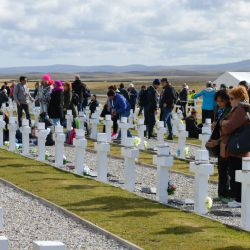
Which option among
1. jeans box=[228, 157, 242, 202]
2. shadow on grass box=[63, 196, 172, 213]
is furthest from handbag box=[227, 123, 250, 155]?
shadow on grass box=[63, 196, 172, 213]

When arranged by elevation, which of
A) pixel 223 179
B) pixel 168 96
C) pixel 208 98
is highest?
pixel 168 96

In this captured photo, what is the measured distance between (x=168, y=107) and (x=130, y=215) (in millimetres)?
13711

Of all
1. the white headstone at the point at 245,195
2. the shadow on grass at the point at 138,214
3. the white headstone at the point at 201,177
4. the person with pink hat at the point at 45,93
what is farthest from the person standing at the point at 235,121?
the person with pink hat at the point at 45,93

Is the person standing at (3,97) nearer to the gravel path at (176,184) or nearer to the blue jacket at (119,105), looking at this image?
the blue jacket at (119,105)

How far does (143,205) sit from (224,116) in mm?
2025

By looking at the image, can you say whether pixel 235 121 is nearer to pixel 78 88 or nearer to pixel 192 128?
pixel 192 128

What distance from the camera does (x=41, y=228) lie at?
10.8 metres

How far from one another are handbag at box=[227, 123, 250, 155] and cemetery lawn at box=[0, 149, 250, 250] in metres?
1.32

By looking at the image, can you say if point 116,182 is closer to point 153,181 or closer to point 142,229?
point 153,181

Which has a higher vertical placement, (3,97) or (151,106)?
(151,106)

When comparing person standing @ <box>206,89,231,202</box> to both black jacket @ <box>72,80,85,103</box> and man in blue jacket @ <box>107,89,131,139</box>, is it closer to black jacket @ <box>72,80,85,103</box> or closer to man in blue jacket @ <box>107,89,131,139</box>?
man in blue jacket @ <box>107,89,131,139</box>

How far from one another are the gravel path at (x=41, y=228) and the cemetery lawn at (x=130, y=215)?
0.27m

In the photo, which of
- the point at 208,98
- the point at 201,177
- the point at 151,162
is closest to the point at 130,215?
the point at 201,177

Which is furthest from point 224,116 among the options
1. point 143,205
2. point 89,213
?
point 89,213
